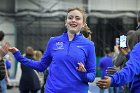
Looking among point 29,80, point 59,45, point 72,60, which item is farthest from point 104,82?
point 29,80

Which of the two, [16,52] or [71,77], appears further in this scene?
[16,52]

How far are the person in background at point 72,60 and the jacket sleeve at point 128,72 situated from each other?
3.03 feet

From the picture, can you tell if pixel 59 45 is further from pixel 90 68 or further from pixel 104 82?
pixel 104 82

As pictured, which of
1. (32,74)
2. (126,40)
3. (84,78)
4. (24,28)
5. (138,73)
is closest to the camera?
(138,73)

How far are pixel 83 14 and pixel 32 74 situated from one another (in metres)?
6.13

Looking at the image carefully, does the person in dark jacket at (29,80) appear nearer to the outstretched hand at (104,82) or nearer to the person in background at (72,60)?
the person in background at (72,60)

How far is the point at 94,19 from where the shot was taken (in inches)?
976

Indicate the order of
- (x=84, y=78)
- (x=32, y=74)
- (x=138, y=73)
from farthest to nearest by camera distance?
(x=32, y=74) → (x=84, y=78) → (x=138, y=73)

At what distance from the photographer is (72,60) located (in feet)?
15.0

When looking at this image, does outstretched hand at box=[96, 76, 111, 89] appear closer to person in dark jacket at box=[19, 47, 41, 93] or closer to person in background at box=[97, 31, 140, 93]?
person in background at box=[97, 31, 140, 93]

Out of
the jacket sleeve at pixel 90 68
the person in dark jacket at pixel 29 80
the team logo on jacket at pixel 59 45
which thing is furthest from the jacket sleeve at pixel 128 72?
the person in dark jacket at pixel 29 80

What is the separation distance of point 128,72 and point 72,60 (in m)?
1.16

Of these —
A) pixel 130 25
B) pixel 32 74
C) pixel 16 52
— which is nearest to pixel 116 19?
pixel 130 25

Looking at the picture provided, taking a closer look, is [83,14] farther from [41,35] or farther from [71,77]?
[41,35]
